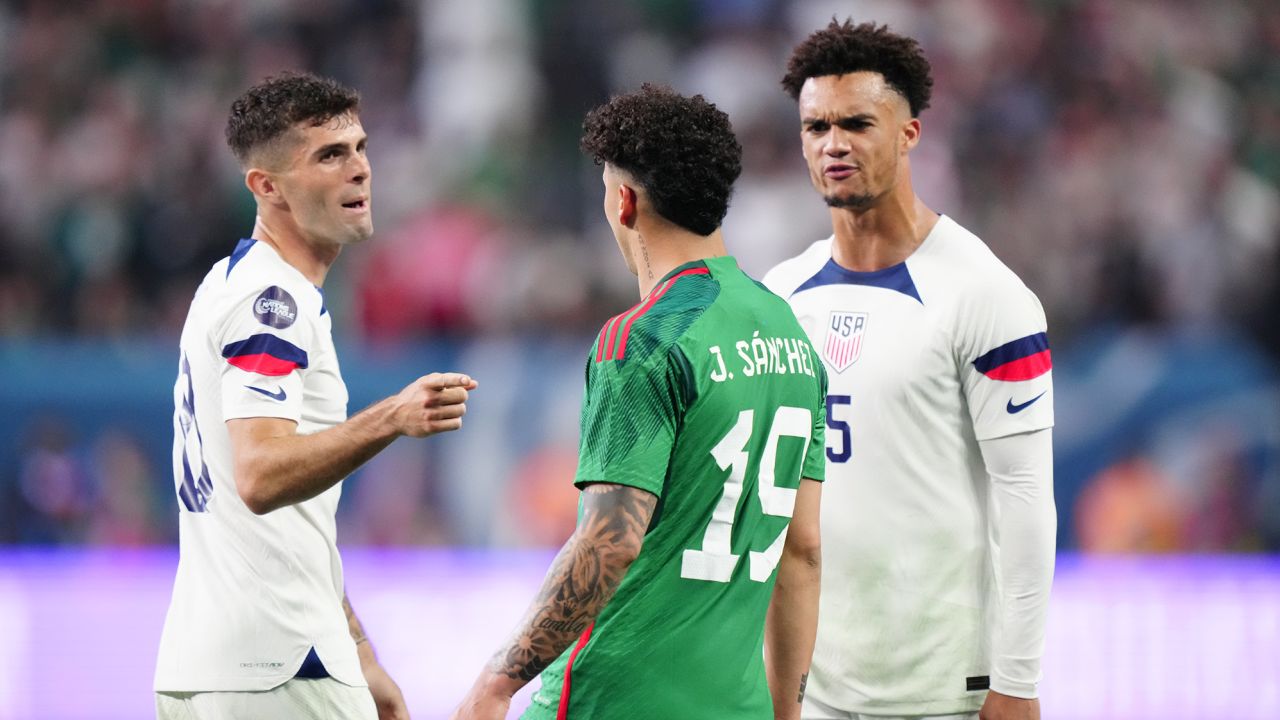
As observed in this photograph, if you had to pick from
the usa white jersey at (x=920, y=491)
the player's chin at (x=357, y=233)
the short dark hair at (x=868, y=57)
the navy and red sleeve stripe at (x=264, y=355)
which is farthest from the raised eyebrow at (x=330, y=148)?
the usa white jersey at (x=920, y=491)

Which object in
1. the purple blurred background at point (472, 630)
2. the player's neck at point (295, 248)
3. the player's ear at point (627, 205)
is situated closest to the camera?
the player's ear at point (627, 205)

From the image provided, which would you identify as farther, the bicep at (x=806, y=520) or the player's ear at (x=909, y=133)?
the player's ear at (x=909, y=133)

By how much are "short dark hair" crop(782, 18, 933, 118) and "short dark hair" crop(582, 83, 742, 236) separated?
1.24m

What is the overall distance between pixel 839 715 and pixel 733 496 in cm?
138

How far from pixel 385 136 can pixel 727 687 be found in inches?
389

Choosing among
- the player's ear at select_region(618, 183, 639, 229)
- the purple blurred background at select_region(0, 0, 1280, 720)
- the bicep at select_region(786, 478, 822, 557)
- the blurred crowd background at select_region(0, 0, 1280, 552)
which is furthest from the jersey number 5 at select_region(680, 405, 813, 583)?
the blurred crowd background at select_region(0, 0, 1280, 552)

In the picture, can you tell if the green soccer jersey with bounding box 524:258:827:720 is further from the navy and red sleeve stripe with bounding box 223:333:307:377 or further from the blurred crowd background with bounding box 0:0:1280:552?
the blurred crowd background with bounding box 0:0:1280:552

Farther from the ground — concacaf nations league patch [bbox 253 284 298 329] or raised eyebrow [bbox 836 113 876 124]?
raised eyebrow [bbox 836 113 876 124]

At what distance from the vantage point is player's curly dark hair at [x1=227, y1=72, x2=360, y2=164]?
445 cm

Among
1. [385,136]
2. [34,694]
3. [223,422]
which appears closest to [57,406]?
[34,694]

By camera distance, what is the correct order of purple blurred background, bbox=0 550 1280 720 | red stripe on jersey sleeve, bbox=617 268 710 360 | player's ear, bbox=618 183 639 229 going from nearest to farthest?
red stripe on jersey sleeve, bbox=617 268 710 360
player's ear, bbox=618 183 639 229
purple blurred background, bbox=0 550 1280 720

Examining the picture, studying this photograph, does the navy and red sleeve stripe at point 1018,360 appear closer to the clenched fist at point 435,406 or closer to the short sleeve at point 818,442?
the short sleeve at point 818,442

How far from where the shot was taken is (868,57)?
488cm

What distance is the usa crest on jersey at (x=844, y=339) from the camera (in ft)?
15.7
